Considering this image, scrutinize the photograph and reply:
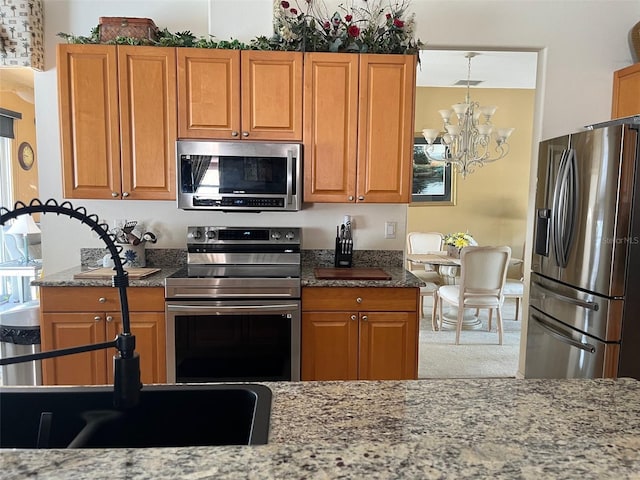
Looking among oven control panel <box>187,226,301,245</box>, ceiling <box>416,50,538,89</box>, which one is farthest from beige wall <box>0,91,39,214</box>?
ceiling <box>416,50,538,89</box>

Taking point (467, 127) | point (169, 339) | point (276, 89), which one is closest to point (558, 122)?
point (467, 127)

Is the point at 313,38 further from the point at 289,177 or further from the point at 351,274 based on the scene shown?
the point at 351,274

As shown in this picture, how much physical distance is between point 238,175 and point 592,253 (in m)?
2.05

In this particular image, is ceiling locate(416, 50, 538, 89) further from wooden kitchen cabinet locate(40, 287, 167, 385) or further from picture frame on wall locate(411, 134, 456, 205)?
wooden kitchen cabinet locate(40, 287, 167, 385)

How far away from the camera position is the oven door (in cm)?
255

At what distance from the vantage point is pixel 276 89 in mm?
2805

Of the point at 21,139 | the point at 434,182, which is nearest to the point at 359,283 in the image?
the point at 434,182

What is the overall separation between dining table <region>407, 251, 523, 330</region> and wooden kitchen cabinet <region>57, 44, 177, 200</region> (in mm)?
2675

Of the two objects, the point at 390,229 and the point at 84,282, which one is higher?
the point at 390,229

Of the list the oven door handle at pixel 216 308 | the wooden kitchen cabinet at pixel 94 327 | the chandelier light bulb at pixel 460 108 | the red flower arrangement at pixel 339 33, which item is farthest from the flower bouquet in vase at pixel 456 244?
the wooden kitchen cabinet at pixel 94 327

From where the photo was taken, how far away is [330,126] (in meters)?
2.84

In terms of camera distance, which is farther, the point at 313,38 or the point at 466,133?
the point at 466,133

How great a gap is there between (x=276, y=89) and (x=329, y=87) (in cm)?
32

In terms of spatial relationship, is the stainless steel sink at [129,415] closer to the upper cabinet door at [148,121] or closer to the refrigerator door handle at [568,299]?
the upper cabinet door at [148,121]
